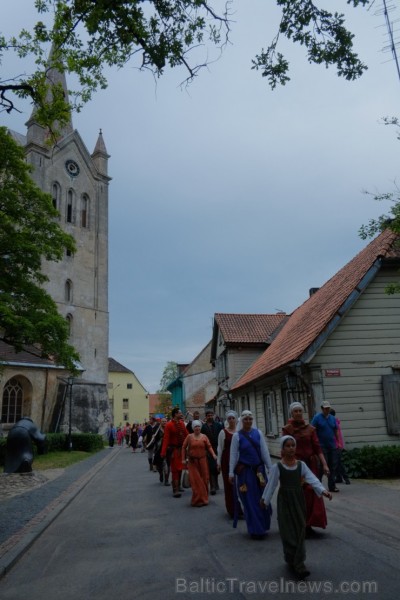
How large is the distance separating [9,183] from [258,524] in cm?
1502

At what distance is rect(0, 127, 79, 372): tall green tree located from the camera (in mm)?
17094

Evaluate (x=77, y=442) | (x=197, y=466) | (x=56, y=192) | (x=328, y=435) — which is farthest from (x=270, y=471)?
(x=56, y=192)

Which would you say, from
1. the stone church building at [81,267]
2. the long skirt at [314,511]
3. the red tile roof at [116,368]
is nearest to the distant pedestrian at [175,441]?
the long skirt at [314,511]

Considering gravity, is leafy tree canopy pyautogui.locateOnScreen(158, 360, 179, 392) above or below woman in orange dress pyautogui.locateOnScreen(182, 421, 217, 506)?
above

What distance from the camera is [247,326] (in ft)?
96.4

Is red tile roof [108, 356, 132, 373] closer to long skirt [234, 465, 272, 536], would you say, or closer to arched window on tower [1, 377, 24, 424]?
arched window on tower [1, 377, 24, 424]

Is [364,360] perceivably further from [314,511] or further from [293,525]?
[293,525]

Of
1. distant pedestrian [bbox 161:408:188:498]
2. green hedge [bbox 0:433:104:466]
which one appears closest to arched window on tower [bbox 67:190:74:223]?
green hedge [bbox 0:433:104:466]

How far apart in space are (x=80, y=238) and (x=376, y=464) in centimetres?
4520

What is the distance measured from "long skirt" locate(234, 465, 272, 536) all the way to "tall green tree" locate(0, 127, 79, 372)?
11121mm

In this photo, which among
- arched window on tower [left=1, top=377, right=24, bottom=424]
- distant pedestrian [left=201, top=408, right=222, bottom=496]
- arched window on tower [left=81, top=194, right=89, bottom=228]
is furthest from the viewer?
arched window on tower [left=81, top=194, right=89, bottom=228]

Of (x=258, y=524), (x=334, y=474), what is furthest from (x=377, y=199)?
(x=258, y=524)

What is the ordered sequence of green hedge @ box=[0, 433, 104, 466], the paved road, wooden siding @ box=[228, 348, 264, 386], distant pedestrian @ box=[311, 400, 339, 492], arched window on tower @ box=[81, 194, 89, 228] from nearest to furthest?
the paved road
distant pedestrian @ box=[311, 400, 339, 492]
wooden siding @ box=[228, 348, 264, 386]
green hedge @ box=[0, 433, 104, 466]
arched window on tower @ box=[81, 194, 89, 228]

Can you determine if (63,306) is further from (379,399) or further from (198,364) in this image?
(379,399)
